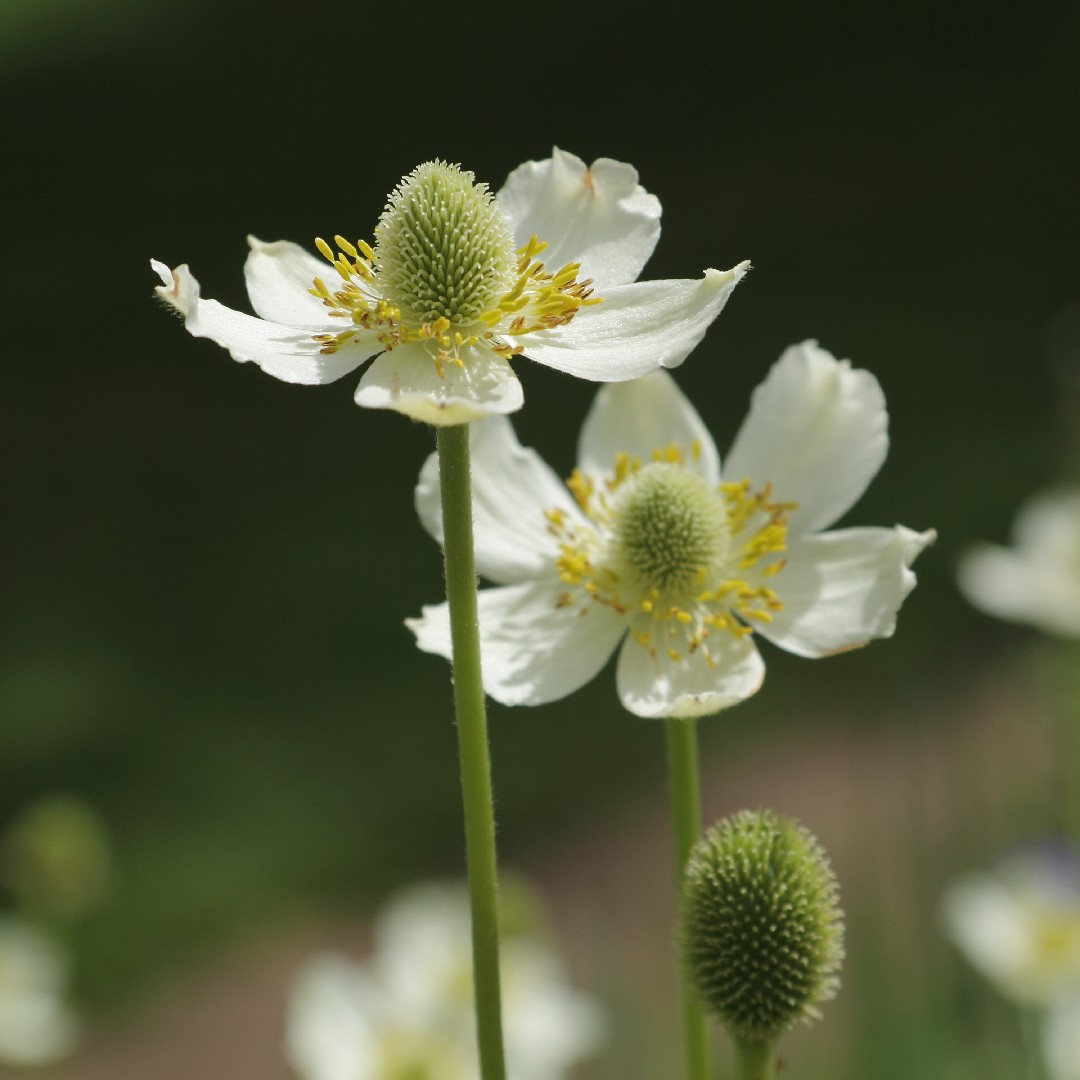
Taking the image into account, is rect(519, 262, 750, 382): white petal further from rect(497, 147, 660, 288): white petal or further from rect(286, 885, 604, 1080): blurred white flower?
rect(286, 885, 604, 1080): blurred white flower

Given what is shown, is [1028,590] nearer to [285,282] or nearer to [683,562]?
[683,562]

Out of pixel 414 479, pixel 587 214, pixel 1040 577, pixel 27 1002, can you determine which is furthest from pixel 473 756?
pixel 414 479

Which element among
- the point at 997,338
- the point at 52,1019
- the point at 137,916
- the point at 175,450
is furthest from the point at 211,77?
the point at 52,1019

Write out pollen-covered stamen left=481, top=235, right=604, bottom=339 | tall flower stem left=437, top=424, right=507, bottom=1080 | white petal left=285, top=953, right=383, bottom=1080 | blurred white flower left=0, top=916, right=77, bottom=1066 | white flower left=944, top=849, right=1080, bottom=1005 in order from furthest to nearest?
blurred white flower left=0, top=916, right=77, bottom=1066, white flower left=944, top=849, right=1080, bottom=1005, white petal left=285, top=953, right=383, bottom=1080, pollen-covered stamen left=481, top=235, right=604, bottom=339, tall flower stem left=437, top=424, right=507, bottom=1080

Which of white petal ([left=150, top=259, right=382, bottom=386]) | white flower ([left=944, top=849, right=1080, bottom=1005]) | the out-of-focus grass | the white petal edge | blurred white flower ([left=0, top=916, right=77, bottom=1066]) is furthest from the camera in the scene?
the out-of-focus grass

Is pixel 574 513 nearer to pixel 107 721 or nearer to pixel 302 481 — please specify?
pixel 107 721

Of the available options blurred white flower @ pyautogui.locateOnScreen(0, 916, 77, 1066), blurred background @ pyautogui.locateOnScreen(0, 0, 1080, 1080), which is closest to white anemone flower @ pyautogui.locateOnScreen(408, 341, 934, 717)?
blurred background @ pyautogui.locateOnScreen(0, 0, 1080, 1080)
